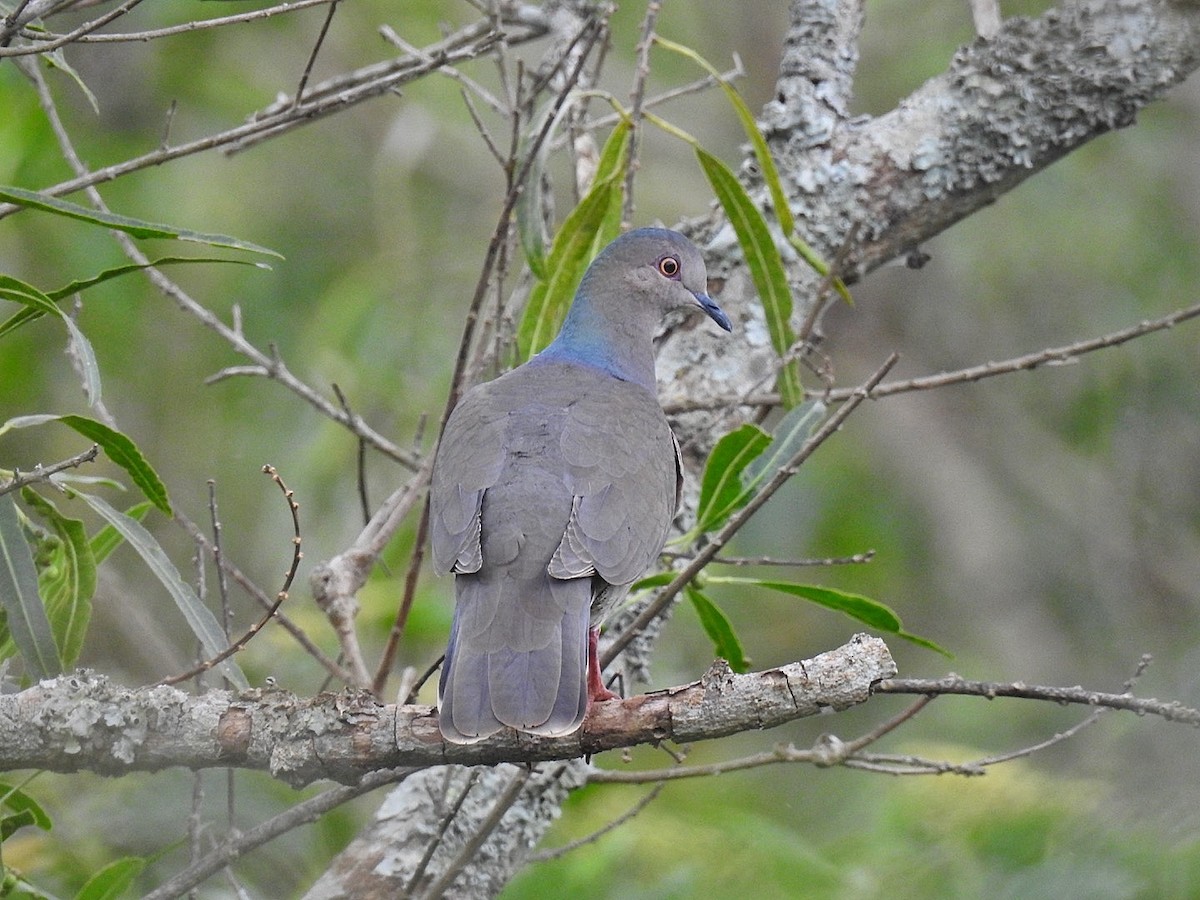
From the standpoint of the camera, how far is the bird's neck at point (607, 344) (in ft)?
15.2

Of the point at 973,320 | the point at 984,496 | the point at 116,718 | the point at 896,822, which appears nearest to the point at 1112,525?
the point at 984,496

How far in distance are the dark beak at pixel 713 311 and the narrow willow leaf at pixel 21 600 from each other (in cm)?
235

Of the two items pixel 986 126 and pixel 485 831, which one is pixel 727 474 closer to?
pixel 485 831

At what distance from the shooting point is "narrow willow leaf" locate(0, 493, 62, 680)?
3.20m

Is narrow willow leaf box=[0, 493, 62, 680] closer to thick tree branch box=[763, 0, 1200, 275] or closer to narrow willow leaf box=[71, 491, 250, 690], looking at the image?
narrow willow leaf box=[71, 491, 250, 690]

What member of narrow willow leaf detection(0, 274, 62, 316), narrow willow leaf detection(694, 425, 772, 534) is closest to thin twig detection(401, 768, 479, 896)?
narrow willow leaf detection(694, 425, 772, 534)

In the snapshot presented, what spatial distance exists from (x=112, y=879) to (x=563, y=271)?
2214 millimetres

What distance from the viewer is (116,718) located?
2.78 meters

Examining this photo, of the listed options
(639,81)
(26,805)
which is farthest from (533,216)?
(26,805)

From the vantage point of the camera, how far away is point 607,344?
469cm

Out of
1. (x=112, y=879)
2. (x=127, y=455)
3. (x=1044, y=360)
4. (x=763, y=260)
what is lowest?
(x=112, y=879)

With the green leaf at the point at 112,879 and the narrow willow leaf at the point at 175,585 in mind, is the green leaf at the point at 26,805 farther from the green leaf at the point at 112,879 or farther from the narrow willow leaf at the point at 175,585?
the narrow willow leaf at the point at 175,585

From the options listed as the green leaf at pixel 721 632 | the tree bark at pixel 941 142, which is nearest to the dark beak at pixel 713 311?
the tree bark at pixel 941 142

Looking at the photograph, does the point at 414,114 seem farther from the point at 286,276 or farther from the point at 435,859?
the point at 435,859
